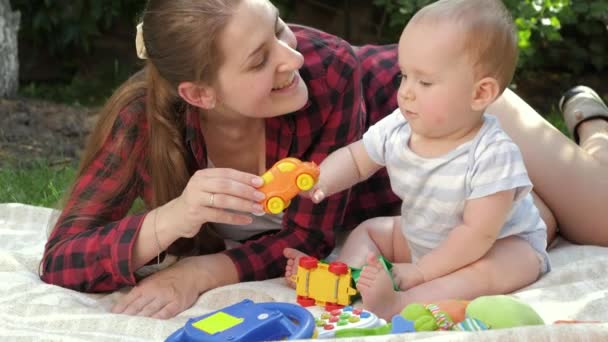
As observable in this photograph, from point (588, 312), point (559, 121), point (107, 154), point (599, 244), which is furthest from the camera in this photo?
point (559, 121)

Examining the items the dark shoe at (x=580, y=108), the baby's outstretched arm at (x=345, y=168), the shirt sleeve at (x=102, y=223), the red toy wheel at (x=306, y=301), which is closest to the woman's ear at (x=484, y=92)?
the baby's outstretched arm at (x=345, y=168)

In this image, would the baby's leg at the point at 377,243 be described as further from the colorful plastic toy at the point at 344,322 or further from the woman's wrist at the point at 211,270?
the colorful plastic toy at the point at 344,322

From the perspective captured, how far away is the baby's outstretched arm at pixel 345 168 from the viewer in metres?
2.32

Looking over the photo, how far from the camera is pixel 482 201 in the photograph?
2105 millimetres

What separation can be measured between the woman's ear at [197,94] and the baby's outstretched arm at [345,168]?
1.00 ft

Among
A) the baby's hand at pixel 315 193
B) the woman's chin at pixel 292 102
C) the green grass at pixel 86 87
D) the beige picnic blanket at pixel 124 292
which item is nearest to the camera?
the beige picnic blanket at pixel 124 292

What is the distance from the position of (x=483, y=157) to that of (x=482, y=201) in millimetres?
96

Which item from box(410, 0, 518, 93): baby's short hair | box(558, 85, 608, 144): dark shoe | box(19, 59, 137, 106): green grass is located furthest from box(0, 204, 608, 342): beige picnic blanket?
box(19, 59, 137, 106): green grass

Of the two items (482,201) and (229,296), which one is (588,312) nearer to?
(482,201)

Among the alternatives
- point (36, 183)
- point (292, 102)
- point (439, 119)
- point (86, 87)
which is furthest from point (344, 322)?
point (86, 87)

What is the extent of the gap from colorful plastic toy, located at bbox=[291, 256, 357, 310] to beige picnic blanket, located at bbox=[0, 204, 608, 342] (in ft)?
0.24

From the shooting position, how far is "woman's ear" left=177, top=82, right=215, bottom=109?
232cm

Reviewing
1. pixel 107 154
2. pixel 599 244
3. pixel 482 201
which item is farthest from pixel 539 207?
pixel 107 154

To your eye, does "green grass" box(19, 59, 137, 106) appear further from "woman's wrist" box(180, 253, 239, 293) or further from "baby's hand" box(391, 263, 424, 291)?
"baby's hand" box(391, 263, 424, 291)
